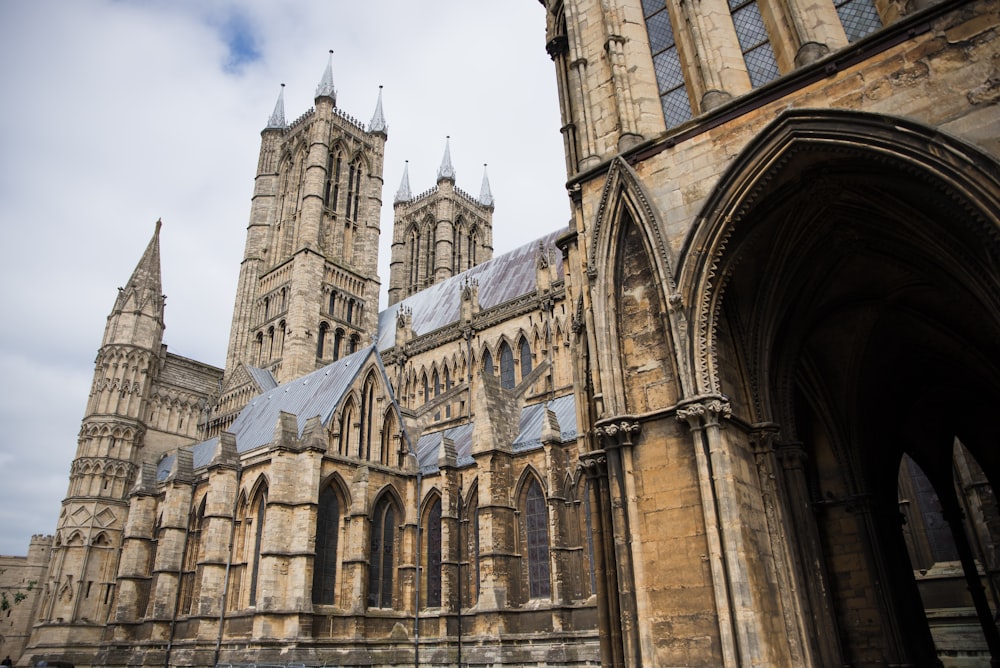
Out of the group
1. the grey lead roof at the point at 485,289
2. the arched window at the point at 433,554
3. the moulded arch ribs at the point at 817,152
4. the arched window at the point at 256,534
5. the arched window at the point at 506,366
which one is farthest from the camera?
the grey lead roof at the point at 485,289

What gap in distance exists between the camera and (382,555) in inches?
894

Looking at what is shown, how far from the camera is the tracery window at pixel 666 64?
409 inches

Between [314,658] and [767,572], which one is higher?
[767,572]

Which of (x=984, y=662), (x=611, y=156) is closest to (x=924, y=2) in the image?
(x=611, y=156)

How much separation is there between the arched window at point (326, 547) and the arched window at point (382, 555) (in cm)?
128

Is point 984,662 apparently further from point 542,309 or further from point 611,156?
point 542,309

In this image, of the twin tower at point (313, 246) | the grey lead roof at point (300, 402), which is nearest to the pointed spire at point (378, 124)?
the twin tower at point (313, 246)

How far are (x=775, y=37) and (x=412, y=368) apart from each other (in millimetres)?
27267

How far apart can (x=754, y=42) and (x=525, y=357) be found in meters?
21.1

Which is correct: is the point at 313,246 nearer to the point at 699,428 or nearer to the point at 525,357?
the point at 525,357

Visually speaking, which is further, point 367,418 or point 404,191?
point 404,191

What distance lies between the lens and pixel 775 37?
9.47 metres

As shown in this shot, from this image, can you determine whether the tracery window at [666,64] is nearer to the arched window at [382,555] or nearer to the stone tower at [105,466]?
the arched window at [382,555]

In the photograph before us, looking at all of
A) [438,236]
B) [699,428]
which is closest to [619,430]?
[699,428]
